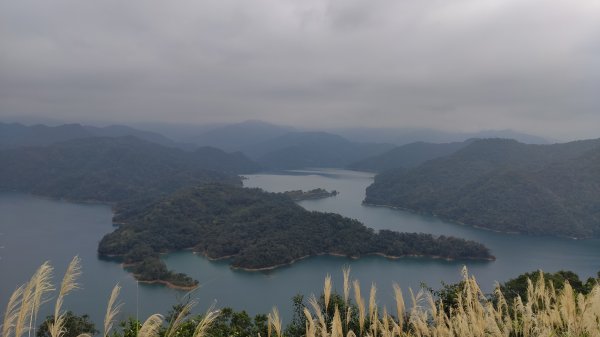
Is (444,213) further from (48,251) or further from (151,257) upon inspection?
(48,251)

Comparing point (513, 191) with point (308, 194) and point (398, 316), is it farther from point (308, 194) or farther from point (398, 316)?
point (398, 316)

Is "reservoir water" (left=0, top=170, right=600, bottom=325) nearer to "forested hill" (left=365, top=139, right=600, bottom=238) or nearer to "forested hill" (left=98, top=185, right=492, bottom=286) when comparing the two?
"forested hill" (left=98, top=185, right=492, bottom=286)

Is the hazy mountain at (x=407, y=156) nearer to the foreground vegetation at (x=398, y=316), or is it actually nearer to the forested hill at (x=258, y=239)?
the forested hill at (x=258, y=239)

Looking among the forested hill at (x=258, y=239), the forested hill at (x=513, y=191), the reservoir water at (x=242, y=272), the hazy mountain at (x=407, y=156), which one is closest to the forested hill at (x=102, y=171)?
the reservoir water at (x=242, y=272)

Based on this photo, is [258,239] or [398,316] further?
[258,239]

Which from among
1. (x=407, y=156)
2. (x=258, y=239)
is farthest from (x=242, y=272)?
(x=407, y=156)

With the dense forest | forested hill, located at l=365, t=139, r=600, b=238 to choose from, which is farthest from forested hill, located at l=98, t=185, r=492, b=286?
the dense forest
